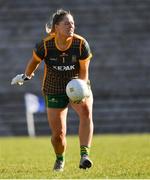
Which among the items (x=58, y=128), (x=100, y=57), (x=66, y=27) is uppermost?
(x=66, y=27)

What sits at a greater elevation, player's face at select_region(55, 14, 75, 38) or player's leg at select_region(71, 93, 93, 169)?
player's face at select_region(55, 14, 75, 38)

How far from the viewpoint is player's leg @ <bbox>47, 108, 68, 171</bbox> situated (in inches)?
364

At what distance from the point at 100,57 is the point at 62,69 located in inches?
670

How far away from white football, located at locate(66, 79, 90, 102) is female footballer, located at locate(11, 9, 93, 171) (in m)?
0.14

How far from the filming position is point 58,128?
931 centimetres

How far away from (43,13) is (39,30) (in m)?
0.78

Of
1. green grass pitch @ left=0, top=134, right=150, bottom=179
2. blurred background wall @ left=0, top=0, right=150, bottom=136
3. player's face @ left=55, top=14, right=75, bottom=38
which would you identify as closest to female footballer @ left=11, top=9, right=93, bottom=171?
player's face @ left=55, top=14, right=75, bottom=38

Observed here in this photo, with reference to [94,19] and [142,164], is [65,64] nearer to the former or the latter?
[142,164]

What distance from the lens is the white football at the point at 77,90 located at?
8656mm

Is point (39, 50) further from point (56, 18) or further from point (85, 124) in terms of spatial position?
point (85, 124)

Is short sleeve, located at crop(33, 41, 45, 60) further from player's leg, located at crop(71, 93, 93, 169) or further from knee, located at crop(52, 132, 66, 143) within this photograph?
knee, located at crop(52, 132, 66, 143)

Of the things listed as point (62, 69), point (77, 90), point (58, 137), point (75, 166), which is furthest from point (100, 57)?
point (77, 90)

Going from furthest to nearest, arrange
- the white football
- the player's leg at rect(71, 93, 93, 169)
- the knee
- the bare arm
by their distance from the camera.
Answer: the knee
the bare arm
the player's leg at rect(71, 93, 93, 169)
the white football

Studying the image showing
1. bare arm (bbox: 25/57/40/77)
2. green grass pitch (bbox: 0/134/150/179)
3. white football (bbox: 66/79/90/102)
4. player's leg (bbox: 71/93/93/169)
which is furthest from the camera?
bare arm (bbox: 25/57/40/77)
